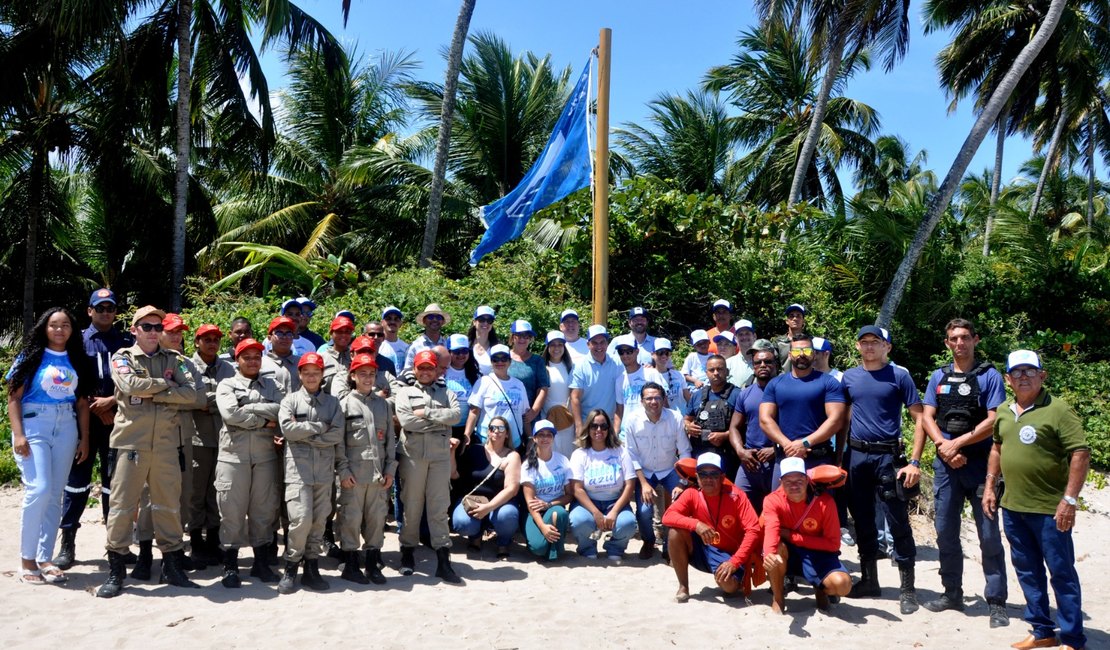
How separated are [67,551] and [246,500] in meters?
1.63

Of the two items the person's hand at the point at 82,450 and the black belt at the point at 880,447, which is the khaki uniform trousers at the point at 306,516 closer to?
the person's hand at the point at 82,450

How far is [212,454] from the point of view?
6.63 meters

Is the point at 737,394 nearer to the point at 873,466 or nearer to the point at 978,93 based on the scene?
the point at 873,466

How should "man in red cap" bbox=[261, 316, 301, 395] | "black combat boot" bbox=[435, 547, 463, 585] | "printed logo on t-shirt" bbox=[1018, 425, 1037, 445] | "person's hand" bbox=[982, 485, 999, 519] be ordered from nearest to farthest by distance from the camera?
1. "printed logo on t-shirt" bbox=[1018, 425, 1037, 445]
2. "person's hand" bbox=[982, 485, 999, 519]
3. "man in red cap" bbox=[261, 316, 301, 395]
4. "black combat boot" bbox=[435, 547, 463, 585]

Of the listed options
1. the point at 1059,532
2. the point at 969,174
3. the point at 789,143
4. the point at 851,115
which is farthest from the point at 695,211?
the point at 969,174

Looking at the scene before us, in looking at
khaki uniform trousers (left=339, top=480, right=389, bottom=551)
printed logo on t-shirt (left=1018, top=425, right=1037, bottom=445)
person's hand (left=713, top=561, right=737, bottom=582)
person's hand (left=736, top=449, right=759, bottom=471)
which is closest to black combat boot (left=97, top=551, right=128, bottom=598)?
khaki uniform trousers (left=339, top=480, right=389, bottom=551)

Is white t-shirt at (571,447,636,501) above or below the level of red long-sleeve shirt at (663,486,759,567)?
above

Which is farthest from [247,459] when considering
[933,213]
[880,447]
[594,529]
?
[933,213]

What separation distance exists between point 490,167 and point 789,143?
1001cm

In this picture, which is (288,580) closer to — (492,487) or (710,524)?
(492,487)

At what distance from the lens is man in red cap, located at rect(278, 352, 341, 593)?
19.7 feet

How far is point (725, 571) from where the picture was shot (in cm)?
587

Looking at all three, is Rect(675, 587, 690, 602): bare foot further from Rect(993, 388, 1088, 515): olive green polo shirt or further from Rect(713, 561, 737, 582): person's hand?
Rect(993, 388, 1088, 515): olive green polo shirt

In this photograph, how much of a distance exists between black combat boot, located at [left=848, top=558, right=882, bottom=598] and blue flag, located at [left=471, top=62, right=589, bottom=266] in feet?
16.5
